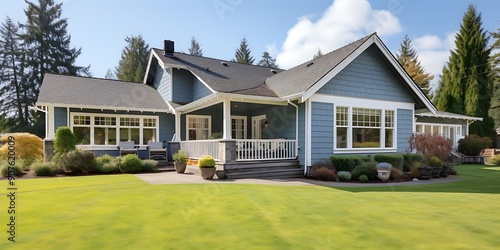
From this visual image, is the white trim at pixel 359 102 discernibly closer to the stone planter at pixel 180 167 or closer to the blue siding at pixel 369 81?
the blue siding at pixel 369 81

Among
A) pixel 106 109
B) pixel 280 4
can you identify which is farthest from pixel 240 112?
pixel 106 109

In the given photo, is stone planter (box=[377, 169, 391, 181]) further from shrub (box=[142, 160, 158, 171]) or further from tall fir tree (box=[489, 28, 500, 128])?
tall fir tree (box=[489, 28, 500, 128])

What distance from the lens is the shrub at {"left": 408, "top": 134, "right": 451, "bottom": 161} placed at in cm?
1223

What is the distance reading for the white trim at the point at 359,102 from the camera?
38.7 ft

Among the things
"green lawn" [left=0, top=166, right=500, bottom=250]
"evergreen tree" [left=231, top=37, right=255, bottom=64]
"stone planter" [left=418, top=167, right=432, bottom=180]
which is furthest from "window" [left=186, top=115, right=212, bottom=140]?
"evergreen tree" [left=231, top=37, right=255, bottom=64]

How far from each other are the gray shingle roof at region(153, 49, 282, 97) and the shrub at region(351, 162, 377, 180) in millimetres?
4465

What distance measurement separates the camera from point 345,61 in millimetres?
11867

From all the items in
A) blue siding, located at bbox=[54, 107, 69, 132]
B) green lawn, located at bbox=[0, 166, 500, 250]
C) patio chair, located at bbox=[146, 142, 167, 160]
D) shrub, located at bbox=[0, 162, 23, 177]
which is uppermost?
blue siding, located at bbox=[54, 107, 69, 132]

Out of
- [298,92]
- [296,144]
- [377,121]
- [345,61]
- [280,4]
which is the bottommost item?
[296,144]

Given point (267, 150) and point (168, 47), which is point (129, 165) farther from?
point (168, 47)

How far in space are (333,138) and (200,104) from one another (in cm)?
614

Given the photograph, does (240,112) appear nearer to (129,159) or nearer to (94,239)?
(129,159)

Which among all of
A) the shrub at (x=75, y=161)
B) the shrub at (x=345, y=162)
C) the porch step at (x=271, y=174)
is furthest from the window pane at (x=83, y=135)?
the shrub at (x=345, y=162)

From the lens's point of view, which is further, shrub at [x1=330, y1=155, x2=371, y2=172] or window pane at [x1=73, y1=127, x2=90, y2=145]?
window pane at [x1=73, y1=127, x2=90, y2=145]
